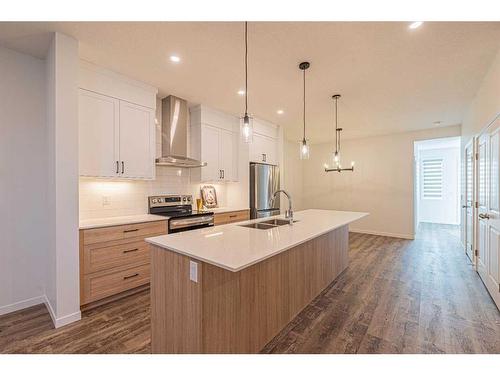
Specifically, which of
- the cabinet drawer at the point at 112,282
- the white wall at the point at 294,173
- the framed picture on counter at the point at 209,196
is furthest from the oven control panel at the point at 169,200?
the white wall at the point at 294,173

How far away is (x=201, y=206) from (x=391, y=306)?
301cm

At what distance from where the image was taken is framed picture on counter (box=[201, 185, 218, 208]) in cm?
423

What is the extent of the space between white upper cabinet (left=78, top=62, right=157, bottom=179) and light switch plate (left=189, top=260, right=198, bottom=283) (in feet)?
6.30

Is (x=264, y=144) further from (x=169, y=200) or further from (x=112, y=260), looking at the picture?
(x=112, y=260)

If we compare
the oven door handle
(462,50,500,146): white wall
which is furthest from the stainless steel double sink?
(462,50,500,146): white wall

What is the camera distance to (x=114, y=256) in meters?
2.55

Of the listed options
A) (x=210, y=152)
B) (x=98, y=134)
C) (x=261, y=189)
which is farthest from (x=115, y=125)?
(x=261, y=189)

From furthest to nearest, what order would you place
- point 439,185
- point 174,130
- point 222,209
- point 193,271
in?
point 439,185 → point 222,209 → point 174,130 → point 193,271

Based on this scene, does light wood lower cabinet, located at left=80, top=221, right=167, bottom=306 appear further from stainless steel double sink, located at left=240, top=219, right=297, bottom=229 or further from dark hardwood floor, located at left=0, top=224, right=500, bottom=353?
stainless steel double sink, located at left=240, top=219, right=297, bottom=229

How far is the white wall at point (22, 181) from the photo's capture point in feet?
7.63

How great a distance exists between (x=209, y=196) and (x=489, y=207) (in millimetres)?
3861

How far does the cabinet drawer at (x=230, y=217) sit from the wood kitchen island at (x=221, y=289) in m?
1.61

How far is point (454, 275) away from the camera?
3297 millimetres
